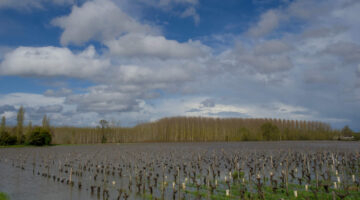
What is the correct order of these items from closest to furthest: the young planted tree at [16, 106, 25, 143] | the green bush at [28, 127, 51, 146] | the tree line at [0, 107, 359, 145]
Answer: the green bush at [28, 127, 51, 146], the young planted tree at [16, 106, 25, 143], the tree line at [0, 107, 359, 145]

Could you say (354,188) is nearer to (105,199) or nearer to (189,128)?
(105,199)

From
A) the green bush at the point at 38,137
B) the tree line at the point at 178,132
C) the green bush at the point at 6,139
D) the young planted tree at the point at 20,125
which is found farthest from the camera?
the tree line at the point at 178,132

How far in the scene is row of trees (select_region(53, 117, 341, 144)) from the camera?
71500mm

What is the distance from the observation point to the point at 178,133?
73.5 metres

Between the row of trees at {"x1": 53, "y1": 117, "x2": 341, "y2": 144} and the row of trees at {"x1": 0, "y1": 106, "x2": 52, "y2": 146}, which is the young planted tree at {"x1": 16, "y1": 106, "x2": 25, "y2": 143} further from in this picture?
the row of trees at {"x1": 53, "y1": 117, "x2": 341, "y2": 144}

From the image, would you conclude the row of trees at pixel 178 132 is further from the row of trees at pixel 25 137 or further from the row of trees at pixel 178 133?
the row of trees at pixel 25 137

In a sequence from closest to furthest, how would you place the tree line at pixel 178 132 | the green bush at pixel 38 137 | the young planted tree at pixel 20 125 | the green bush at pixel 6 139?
1. the green bush at pixel 6 139
2. the green bush at pixel 38 137
3. the young planted tree at pixel 20 125
4. the tree line at pixel 178 132

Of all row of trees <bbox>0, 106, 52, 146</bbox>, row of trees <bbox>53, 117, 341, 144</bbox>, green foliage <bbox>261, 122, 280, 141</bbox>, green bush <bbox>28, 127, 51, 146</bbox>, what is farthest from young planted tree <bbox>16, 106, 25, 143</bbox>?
green foliage <bbox>261, 122, 280, 141</bbox>

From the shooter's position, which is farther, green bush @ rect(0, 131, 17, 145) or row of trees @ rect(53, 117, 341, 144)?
row of trees @ rect(53, 117, 341, 144)

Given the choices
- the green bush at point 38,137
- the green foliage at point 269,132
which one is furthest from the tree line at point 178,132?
the green bush at point 38,137

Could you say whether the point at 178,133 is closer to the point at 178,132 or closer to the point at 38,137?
the point at 178,132

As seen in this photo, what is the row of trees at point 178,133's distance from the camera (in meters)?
71.5

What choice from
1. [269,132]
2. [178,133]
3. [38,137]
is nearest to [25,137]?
[38,137]

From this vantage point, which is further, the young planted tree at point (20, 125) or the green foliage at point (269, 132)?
Result: the green foliage at point (269, 132)
